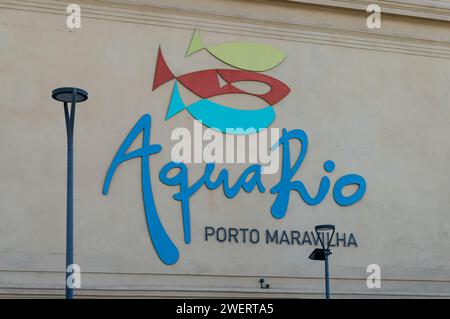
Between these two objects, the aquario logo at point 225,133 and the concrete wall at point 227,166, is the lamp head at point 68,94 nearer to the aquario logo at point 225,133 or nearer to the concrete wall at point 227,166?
the concrete wall at point 227,166

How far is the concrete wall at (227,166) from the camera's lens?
720 inches

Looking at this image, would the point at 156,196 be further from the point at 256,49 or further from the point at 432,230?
the point at 432,230

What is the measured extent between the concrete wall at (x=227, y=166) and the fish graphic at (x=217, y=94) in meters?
0.25

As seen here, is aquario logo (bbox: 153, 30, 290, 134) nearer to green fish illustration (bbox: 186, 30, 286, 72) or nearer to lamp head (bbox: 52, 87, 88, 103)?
green fish illustration (bbox: 186, 30, 286, 72)

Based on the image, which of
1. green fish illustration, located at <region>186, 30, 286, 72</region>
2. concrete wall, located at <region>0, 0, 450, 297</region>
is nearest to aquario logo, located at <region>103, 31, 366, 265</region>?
green fish illustration, located at <region>186, 30, 286, 72</region>

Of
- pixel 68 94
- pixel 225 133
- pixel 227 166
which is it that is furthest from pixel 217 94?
pixel 68 94

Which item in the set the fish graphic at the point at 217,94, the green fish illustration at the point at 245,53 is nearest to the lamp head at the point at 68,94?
the fish graphic at the point at 217,94

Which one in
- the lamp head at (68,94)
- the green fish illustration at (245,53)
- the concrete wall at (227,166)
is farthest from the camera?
the green fish illustration at (245,53)

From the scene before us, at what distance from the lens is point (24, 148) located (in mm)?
18344

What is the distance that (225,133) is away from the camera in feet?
65.2

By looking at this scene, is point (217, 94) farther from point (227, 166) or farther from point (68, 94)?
point (68, 94)

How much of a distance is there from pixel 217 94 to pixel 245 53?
4.50 feet
